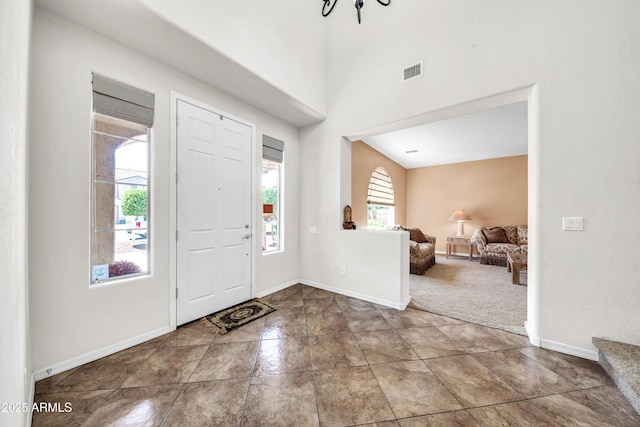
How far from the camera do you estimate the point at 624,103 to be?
178 centimetres

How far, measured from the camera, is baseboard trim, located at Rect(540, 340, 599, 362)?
1862 millimetres

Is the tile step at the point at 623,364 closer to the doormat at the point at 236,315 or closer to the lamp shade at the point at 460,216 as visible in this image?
the doormat at the point at 236,315

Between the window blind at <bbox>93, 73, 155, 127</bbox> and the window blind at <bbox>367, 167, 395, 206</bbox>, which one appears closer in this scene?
the window blind at <bbox>93, 73, 155, 127</bbox>

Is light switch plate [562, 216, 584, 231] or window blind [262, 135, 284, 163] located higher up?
window blind [262, 135, 284, 163]

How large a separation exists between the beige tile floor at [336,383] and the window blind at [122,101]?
2.09 metres

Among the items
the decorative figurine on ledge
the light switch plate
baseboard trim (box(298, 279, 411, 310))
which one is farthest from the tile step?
the decorative figurine on ledge

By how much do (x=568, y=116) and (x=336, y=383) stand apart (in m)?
2.91

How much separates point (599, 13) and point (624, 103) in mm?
787

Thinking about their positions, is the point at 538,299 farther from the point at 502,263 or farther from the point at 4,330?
the point at 502,263

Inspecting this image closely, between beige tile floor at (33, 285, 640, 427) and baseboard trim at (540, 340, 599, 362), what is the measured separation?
0.24ft

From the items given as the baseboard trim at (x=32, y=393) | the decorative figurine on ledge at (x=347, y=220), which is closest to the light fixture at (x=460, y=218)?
the decorative figurine on ledge at (x=347, y=220)

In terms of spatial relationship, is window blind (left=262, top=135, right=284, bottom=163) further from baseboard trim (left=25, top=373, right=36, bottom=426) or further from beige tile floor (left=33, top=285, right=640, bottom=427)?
baseboard trim (left=25, top=373, right=36, bottom=426)

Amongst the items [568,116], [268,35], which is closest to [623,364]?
[568,116]

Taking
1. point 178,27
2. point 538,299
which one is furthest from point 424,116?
point 178,27
